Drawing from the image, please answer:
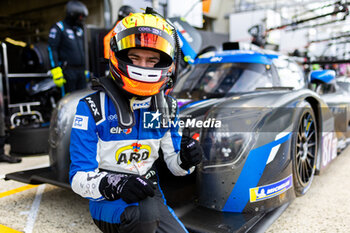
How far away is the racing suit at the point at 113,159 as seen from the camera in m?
1.26

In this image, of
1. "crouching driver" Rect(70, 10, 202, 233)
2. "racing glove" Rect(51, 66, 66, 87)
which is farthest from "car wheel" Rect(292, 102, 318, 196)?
"racing glove" Rect(51, 66, 66, 87)

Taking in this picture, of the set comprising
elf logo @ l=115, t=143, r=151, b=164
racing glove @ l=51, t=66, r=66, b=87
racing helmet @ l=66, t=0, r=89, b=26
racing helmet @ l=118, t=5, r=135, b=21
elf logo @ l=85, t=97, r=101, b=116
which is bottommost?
elf logo @ l=115, t=143, r=151, b=164

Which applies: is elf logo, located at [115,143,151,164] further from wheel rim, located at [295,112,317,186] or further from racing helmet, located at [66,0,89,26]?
racing helmet, located at [66,0,89,26]

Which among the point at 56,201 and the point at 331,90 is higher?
the point at 331,90

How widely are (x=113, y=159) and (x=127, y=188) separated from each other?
35cm

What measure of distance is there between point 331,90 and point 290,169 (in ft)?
6.48

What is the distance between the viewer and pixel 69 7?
16.2 feet

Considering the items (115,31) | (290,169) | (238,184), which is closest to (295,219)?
(290,169)

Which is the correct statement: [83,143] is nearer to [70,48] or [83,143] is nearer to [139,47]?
[139,47]

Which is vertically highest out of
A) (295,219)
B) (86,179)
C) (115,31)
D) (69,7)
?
(69,7)

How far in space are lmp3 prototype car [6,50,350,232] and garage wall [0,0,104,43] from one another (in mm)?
10004

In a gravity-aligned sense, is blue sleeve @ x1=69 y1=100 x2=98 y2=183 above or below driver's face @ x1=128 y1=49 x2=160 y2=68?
below

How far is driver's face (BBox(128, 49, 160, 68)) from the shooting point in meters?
1.44

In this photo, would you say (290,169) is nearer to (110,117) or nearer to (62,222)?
(110,117)
